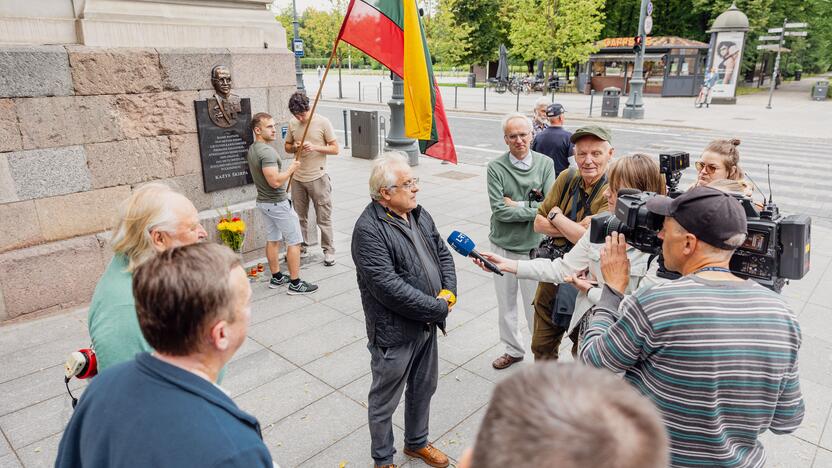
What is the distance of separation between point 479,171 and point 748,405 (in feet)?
37.0

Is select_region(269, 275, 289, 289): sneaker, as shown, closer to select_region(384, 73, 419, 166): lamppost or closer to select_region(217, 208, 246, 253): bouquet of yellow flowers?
select_region(217, 208, 246, 253): bouquet of yellow flowers

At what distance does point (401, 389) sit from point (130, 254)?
1660mm

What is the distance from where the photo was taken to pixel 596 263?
2.85 metres

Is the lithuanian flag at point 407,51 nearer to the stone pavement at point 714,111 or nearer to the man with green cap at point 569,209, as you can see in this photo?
the man with green cap at point 569,209

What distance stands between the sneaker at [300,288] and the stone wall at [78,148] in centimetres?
166

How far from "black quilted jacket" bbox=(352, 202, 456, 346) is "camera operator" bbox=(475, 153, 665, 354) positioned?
57cm

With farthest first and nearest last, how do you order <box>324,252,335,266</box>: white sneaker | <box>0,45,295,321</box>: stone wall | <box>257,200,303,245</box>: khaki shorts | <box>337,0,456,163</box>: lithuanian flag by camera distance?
<box>324,252,335,266</box>: white sneaker < <box>257,200,303,245</box>: khaki shorts < <box>0,45,295,321</box>: stone wall < <box>337,0,456,163</box>: lithuanian flag

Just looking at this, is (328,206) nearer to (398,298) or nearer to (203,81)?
(203,81)

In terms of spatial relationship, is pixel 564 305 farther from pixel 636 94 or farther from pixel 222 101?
pixel 636 94

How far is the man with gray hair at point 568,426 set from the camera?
886 millimetres

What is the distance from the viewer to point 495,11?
47.4 m

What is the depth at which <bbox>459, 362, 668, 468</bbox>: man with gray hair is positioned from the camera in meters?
0.89

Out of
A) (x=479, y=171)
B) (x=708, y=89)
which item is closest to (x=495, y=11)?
(x=708, y=89)

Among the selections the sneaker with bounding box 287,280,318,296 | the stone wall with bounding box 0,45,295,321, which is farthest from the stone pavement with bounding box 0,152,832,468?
the stone wall with bounding box 0,45,295,321
